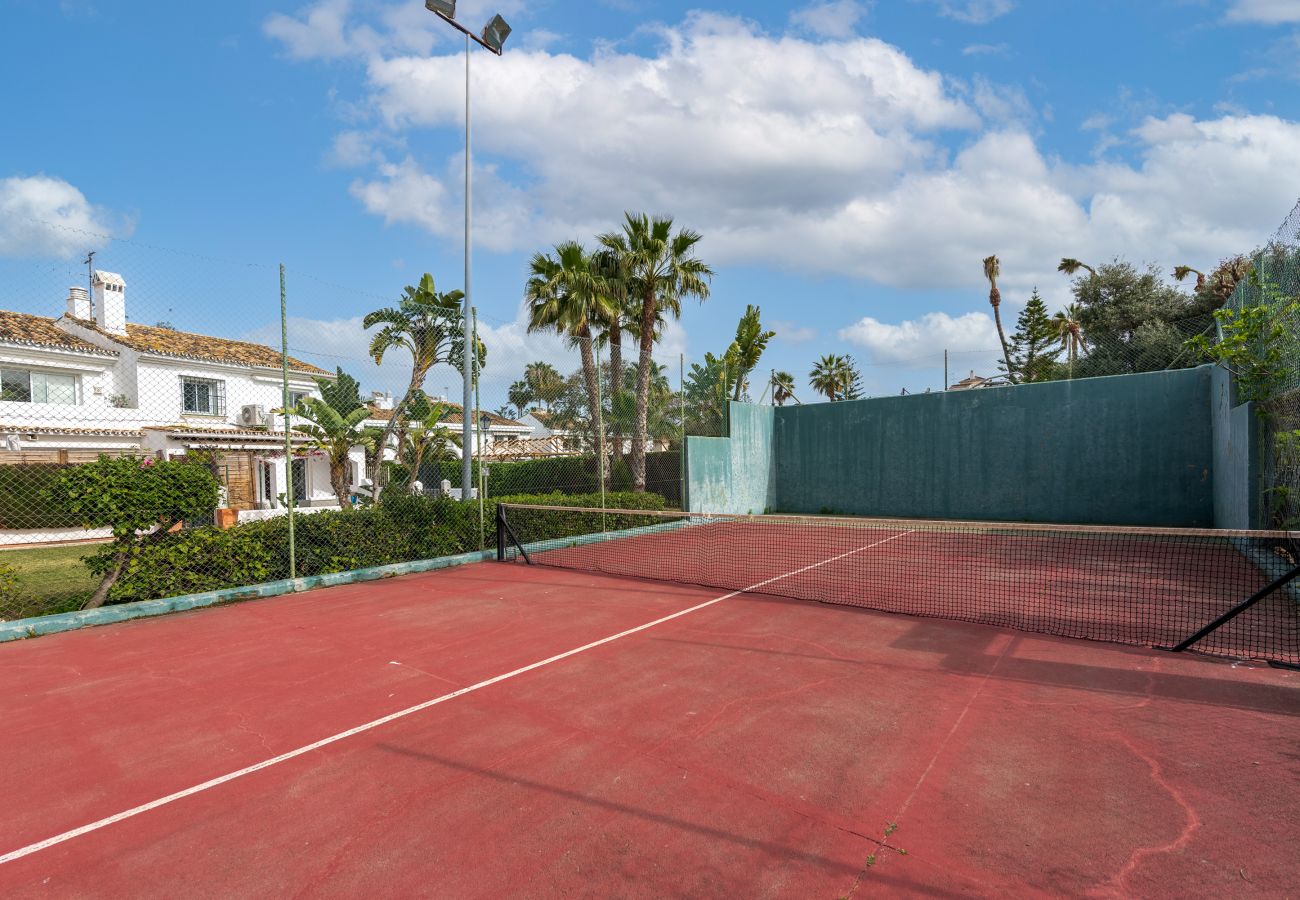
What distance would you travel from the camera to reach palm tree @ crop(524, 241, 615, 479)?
Result: 626 inches

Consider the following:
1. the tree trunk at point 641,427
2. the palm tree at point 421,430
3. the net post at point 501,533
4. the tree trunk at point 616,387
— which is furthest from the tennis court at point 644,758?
the tree trunk at point 641,427

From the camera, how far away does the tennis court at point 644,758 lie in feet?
9.44

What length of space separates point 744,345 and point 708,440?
9.74m

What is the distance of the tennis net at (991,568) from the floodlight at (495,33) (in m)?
8.26

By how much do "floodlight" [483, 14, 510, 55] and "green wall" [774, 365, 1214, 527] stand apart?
484 inches

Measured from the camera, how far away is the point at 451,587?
904 cm

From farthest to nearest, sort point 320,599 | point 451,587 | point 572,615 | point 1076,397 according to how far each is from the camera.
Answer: point 1076,397 < point 451,587 < point 320,599 < point 572,615

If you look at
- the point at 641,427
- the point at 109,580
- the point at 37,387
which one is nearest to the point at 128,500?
the point at 109,580

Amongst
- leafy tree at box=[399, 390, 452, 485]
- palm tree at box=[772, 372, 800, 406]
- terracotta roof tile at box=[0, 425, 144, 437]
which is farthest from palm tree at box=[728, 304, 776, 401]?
terracotta roof tile at box=[0, 425, 144, 437]

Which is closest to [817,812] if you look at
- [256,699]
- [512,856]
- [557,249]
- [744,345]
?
[512,856]

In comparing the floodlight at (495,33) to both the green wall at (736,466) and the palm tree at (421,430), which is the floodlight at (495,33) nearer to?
the palm tree at (421,430)

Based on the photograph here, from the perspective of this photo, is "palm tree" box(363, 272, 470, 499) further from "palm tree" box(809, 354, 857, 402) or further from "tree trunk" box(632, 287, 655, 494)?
"palm tree" box(809, 354, 857, 402)

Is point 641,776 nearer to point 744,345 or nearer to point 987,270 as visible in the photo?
point 744,345

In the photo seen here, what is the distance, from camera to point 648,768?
3.74m
